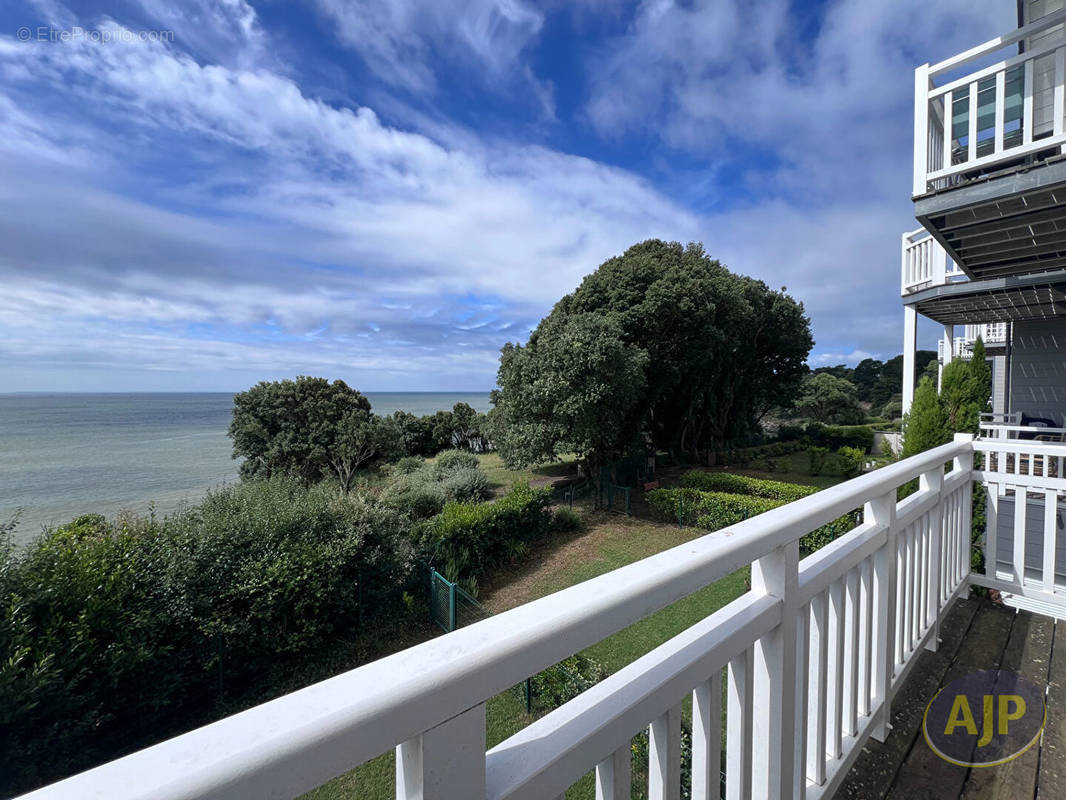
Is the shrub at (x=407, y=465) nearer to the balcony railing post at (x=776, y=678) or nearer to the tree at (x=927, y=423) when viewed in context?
the tree at (x=927, y=423)

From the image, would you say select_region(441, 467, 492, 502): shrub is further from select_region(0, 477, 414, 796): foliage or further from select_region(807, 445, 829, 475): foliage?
select_region(807, 445, 829, 475): foliage

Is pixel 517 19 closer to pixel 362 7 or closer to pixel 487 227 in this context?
pixel 362 7

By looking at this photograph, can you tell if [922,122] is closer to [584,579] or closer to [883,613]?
[883,613]

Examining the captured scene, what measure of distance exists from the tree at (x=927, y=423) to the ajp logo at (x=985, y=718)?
8.50 feet

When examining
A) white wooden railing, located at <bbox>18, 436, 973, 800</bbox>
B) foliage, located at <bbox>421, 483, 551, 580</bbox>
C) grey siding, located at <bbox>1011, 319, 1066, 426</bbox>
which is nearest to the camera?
white wooden railing, located at <bbox>18, 436, 973, 800</bbox>

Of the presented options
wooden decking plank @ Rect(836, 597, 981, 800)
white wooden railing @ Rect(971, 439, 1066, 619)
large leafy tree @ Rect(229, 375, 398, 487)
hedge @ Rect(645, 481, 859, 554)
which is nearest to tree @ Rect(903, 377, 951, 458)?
white wooden railing @ Rect(971, 439, 1066, 619)

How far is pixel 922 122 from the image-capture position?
3324mm

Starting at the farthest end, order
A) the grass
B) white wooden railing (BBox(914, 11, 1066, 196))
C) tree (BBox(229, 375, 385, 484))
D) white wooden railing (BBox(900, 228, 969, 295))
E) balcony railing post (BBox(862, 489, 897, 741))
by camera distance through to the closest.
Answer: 1. tree (BBox(229, 375, 385, 484))
2. white wooden railing (BBox(900, 228, 969, 295))
3. the grass
4. white wooden railing (BBox(914, 11, 1066, 196))
5. balcony railing post (BBox(862, 489, 897, 741))

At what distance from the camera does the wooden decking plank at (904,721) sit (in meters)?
1.36

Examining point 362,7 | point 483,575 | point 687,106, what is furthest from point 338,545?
point 687,106

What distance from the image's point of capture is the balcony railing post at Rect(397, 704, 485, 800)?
45 cm

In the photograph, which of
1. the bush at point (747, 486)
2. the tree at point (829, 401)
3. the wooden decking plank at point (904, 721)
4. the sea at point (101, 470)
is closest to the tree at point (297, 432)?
the sea at point (101, 470)

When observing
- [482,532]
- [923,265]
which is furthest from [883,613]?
[923,265]

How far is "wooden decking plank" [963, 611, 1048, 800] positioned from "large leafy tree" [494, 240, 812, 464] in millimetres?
6997
